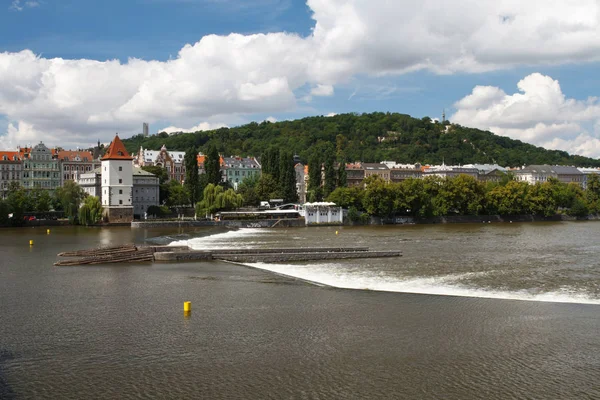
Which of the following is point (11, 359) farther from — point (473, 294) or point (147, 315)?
point (473, 294)

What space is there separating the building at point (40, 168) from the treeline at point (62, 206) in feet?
65.8

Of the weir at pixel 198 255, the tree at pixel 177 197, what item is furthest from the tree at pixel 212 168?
the weir at pixel 198 255

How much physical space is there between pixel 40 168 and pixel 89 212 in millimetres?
36319

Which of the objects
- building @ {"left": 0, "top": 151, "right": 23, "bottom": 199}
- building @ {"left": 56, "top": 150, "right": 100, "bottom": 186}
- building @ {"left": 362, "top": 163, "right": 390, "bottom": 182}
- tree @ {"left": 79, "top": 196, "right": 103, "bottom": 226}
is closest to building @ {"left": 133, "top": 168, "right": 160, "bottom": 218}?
tree @ {"left": 79, "top": 196, "right": 103, "bottom": 226}

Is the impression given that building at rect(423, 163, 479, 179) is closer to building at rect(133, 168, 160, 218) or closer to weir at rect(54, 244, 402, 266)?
building at rect(133, 168, 160, 218)

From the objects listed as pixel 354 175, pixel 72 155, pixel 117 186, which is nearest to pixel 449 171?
pixel 354 175

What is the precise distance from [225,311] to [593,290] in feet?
57.8

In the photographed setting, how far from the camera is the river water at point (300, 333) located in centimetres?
1437

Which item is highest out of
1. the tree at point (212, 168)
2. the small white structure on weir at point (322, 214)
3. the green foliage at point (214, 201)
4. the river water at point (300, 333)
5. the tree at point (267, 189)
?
the tree at point (212, 168)

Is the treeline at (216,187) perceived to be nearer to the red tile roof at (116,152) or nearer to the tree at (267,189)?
the tree at (267,189)

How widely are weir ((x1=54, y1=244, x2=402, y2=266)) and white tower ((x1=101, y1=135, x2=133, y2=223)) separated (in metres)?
45.2

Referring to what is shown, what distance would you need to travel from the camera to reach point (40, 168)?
108 metres

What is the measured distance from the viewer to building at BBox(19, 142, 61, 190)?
350ft

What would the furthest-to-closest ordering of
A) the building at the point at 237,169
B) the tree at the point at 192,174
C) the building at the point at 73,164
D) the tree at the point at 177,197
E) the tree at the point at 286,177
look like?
the building at the point at 237,169 < the building at the point at 73,164 < the tree at the point at 286,177 < the tree at the point at 177,197 < the tree at the point at 192,174
